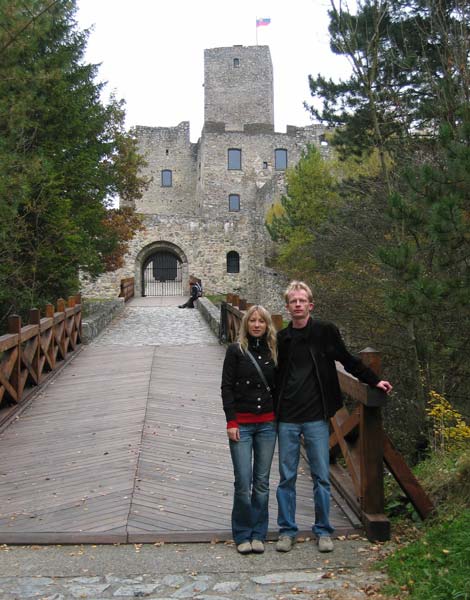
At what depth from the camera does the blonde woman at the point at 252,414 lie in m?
3.87

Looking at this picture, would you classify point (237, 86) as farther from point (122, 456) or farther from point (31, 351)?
point (122, 456)

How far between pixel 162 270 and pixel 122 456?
110ft

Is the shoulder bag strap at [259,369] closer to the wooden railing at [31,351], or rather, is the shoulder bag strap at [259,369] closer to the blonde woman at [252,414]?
the blonde woman at [252,414]

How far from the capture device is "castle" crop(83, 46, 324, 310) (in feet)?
104

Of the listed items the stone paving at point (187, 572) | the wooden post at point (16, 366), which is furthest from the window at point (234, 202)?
the stone paving at point (187, 572)

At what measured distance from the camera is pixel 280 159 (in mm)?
42625

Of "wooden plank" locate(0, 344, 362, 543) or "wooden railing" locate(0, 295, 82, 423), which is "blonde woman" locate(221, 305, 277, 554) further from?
"wooden railing" locate(0, 295, 82, 423)

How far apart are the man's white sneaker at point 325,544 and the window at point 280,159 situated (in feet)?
130

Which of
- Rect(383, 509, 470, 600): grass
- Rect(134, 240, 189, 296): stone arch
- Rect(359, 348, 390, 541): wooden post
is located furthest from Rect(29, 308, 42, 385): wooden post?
Rect(134, 240, 189, 296): stone arch

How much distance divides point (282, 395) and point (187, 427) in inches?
106

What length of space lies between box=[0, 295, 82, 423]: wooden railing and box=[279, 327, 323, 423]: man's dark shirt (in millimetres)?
3918

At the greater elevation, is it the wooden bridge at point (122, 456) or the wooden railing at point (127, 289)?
the wooden railing at point (127, 289)

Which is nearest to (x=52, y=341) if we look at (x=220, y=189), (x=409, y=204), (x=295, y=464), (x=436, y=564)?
(x=409, y=204)

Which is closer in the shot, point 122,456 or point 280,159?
point 122,456
